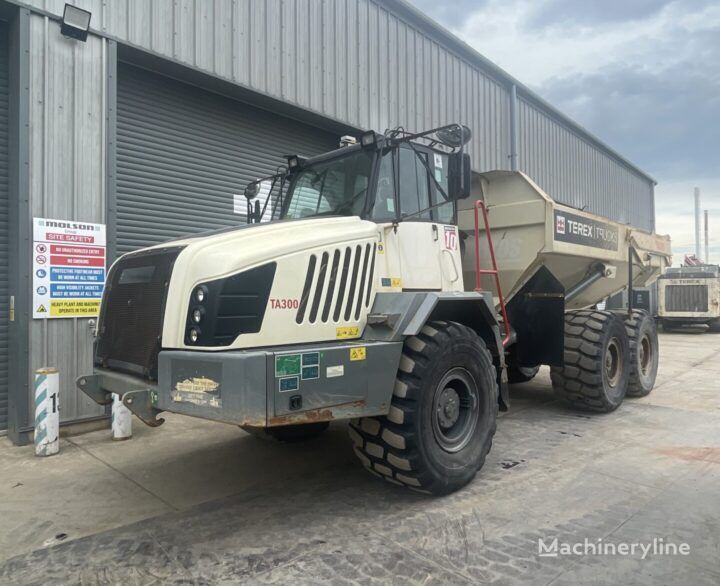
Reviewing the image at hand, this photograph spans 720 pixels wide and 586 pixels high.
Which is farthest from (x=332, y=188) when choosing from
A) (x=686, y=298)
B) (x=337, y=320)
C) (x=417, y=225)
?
(x=686, y=298)

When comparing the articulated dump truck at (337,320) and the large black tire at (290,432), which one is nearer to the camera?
the articulated dump truck at (337,320)

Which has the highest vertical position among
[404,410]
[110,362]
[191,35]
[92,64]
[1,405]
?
[191,35]

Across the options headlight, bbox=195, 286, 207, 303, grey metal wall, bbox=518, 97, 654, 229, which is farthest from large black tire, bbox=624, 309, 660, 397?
grey metal wall, bbox=518, 97, 654, 229

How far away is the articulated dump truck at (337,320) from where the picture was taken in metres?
3.24

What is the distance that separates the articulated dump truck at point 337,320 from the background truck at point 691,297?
60.2ft

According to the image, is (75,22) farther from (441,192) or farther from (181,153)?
(441,192)

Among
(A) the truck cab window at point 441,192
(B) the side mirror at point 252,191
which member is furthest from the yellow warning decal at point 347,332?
(B) the side mirror at point 252,191

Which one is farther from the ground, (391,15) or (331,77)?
(391,15)

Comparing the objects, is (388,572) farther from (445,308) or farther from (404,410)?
(445,308)

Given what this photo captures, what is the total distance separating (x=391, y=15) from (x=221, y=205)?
216 inches

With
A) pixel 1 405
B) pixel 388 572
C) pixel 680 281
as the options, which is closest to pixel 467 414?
pixel 388 572

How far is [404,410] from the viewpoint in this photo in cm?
384

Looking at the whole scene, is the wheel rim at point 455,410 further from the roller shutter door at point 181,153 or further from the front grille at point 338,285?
the roller shutter door at point 181,153

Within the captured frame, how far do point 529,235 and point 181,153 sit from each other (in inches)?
202
